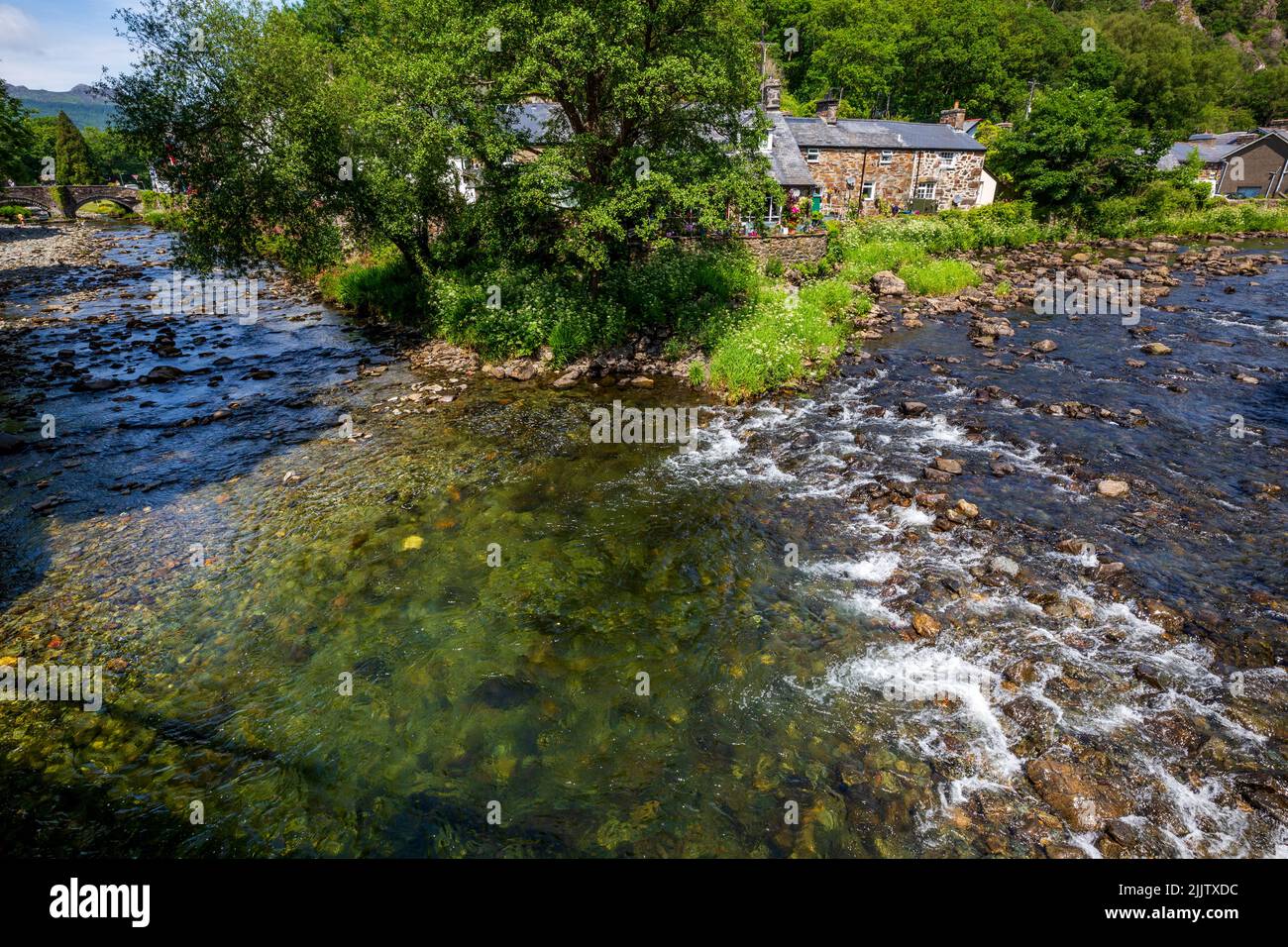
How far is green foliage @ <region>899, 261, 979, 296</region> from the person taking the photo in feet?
108

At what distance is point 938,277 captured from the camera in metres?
33.0

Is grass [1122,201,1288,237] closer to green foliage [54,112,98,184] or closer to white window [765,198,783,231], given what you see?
white window [765,198,783,231]

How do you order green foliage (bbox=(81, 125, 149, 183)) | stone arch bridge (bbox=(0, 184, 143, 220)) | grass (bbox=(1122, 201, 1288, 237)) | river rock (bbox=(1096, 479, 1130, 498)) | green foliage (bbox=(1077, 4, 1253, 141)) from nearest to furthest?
river rock (bbox=(1096, 479, 1130, 498)), grass (bbox=(1122, 201, 1288, 237)), stone arch bridge (bbox=(0, 184, 143, 220)), green foliage (bbox=(1077, 4, 1253, 141)), green foliage (bbox=(81, 125, 149, 183))

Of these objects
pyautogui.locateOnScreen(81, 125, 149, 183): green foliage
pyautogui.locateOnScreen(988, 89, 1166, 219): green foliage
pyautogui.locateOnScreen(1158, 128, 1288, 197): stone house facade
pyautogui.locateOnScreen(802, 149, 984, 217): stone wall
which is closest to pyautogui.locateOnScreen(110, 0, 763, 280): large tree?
pyautogui.locateOnScreen(802, 149, 984, 217): stone wall

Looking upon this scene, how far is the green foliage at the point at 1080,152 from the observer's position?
46.2 meters

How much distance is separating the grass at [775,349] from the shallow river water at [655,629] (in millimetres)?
1491

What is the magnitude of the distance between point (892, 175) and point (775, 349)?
45.3 m

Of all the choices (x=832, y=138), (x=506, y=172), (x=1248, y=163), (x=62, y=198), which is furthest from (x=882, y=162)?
(x=62, y=198)

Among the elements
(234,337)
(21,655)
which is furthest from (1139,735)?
(234,337)

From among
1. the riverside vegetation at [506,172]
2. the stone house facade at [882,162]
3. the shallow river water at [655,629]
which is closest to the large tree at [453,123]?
the riverside vegetation at [506,172]

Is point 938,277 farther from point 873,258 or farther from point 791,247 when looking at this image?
point 791,247

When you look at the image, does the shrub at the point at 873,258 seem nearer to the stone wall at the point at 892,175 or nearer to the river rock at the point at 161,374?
the stone wall at the point at 892,175

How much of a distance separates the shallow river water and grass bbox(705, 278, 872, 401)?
149 cm
